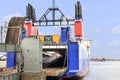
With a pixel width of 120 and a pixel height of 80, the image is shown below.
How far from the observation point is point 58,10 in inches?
1618

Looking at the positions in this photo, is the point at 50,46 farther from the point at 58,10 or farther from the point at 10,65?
the point at 58,10

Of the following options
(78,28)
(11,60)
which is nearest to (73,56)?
(11,60)

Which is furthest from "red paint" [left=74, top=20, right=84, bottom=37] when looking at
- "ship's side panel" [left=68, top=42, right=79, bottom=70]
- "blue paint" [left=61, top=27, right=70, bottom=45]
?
"ship's side panel" [left=68, top=42, right=79, bottom=70]

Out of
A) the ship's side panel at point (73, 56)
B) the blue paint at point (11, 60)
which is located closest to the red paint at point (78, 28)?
the ship's side panel at point (73, 56)

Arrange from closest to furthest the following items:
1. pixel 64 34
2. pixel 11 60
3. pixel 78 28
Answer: pixel 11 60, pixel 64 34, pixel 78 28

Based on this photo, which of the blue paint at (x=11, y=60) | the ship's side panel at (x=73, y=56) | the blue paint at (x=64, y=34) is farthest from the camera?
the blue paint at (x=64, y=34)

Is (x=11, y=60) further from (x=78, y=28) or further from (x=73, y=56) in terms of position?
(x=78, y=28)

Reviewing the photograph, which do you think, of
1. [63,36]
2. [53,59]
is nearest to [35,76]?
[63,36]

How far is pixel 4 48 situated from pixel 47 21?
18470 millimetres

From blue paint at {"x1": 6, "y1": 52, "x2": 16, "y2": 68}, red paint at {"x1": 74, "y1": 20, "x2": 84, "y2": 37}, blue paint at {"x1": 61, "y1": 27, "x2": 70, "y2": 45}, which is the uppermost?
red paint at {"x1": 74, "y1": 20, "x2": 84, "y2": 37}

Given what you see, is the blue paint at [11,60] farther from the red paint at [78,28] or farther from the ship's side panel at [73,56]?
the red paint at [78,28]

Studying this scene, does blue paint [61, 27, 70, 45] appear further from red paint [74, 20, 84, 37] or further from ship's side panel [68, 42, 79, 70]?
red paint [74, 20, 84, 37]

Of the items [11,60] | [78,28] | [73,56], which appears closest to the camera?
[73,56]

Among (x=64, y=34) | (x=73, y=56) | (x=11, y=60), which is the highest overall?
(x=64, y=34)
